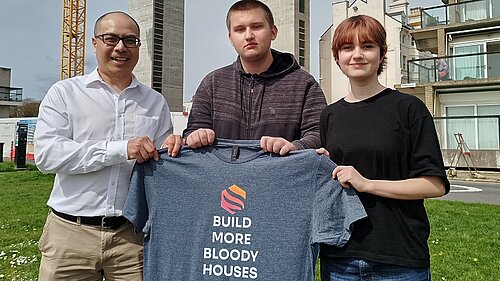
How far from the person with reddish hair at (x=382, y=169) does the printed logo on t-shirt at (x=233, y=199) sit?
1.59 feet

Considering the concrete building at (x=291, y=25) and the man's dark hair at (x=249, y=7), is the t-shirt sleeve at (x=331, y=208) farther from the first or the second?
the concrete building at (x=291, y=25)

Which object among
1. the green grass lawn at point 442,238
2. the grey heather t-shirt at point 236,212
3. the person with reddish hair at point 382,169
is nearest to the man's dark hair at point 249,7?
the person with reddish hair at point 382,169

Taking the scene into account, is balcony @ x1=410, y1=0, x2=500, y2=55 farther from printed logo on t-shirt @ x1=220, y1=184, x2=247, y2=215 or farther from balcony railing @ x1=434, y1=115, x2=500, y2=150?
A: printed logo on t-shirt @ x1=220, y1=184, x2=247, y2=215

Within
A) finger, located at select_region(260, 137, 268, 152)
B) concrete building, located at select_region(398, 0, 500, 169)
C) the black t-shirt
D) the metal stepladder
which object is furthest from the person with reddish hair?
concrete building, located at select_region(398, 0, 500, 169)

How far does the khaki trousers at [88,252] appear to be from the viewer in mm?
2211

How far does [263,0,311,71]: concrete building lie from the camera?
35531 millimetres

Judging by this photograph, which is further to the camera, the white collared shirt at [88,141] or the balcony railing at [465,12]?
the balcony railing at [465,12]

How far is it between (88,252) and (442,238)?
5.80m

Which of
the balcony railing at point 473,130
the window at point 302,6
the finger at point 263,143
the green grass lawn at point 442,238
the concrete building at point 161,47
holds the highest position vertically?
the window at point 302,6

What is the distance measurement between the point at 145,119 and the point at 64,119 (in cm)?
46

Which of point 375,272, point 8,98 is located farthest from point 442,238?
point 8,98

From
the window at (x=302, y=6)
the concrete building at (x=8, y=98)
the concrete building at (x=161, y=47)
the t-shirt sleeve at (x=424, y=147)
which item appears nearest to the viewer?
the t-shirt sleeve at (x=424, y=147)

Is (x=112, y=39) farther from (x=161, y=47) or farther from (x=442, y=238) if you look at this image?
(x=161, y=47)

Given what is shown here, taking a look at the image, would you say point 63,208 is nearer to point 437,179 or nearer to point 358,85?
point 358,85
